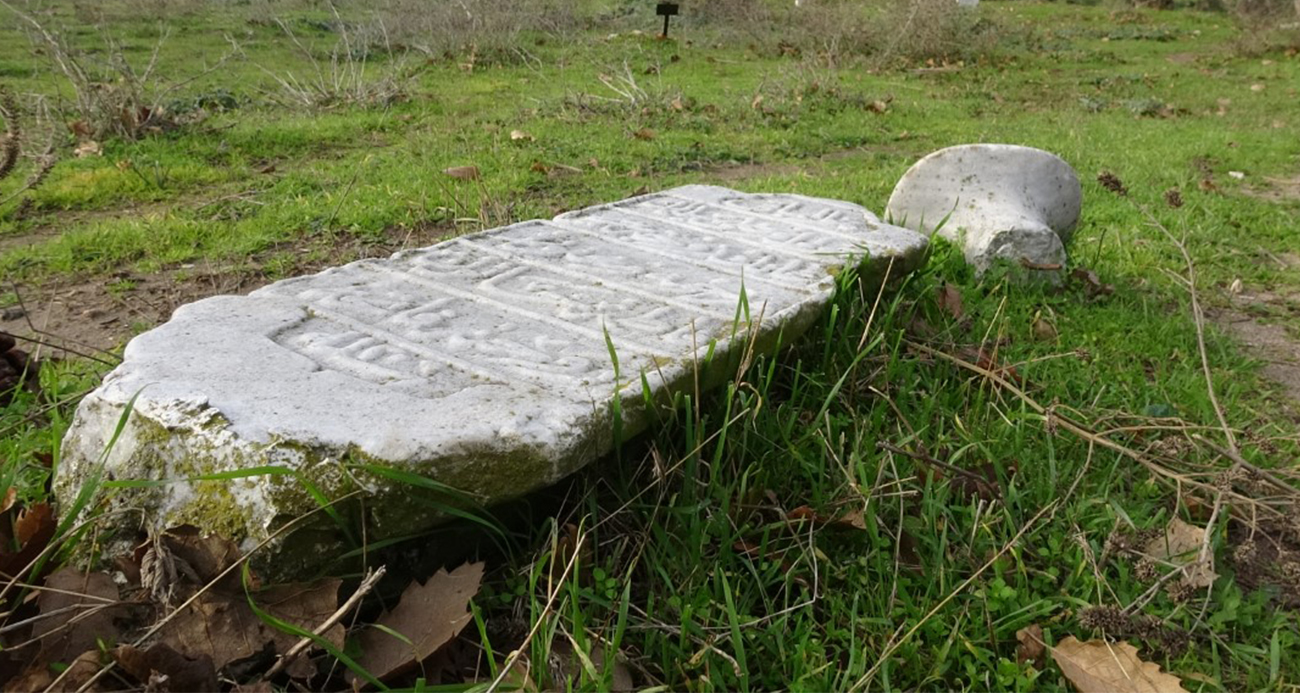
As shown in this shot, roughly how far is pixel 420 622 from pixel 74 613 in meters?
0.51

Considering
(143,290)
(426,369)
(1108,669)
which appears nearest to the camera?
(1108,669)

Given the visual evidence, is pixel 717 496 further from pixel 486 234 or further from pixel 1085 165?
pixel 1085 165

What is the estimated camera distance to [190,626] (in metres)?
1.39

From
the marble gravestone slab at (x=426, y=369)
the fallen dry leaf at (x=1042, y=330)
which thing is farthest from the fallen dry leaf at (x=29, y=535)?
the fallen dry leaf at (x=1042, y=330)

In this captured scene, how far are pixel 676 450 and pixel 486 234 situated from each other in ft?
3.56

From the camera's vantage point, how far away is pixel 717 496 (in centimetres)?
195

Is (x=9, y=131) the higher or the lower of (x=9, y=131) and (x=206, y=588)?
the higher

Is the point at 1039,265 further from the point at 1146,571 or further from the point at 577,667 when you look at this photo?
the point at 577,667

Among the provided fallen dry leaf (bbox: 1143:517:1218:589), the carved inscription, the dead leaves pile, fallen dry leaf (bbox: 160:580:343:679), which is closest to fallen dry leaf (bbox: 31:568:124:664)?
the dead leaves pile

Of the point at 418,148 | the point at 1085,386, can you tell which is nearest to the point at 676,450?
the point at 1085,386

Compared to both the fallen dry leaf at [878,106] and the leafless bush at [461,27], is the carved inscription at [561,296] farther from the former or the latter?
the leafless bush at [461,27]

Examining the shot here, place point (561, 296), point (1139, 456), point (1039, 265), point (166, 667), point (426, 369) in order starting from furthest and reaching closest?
1. point (1039, 265)
2. point (561, 296)
3. point (1139, 456)
4. point (426, 369)
5. point (166, 667)

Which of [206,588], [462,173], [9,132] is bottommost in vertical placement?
[462,173]

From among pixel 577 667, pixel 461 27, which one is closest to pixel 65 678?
pixel 577 667
